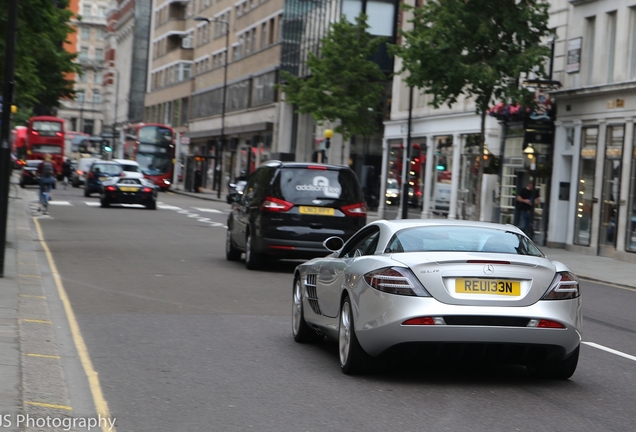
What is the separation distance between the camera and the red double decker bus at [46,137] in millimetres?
79500

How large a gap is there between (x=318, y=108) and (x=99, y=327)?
40.1 metres

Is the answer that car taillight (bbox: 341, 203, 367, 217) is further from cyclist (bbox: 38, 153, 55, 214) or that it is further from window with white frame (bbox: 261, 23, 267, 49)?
window with white frame (bbox: 261, 23, 267, 49)

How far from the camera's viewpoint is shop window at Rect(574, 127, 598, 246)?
3179 cm

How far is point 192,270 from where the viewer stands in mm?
19000

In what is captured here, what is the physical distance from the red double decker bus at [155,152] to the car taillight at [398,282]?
212 ft

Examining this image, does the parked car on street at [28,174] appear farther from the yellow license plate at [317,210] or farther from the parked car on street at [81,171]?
the yellow license plate at [317,210]

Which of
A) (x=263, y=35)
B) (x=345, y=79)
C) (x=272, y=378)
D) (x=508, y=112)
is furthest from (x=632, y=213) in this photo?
(x=263, y=35)

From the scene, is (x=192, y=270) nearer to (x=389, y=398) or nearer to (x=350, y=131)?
(x=389, y=398)

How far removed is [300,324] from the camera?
11.0 meters

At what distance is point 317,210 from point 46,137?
63.9 metres

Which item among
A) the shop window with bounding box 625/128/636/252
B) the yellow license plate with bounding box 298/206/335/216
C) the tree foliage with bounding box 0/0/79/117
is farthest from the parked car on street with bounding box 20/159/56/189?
the yellow license plate with bounding box 298/206/335/216

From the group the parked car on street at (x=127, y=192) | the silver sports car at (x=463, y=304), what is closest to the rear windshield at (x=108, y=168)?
the parked car on street at (x=127, y=192)

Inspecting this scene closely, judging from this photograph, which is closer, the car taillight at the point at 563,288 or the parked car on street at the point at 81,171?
the car taillight at the point at 563,288

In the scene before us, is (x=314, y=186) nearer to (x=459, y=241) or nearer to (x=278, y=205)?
(x=278, y=205)
